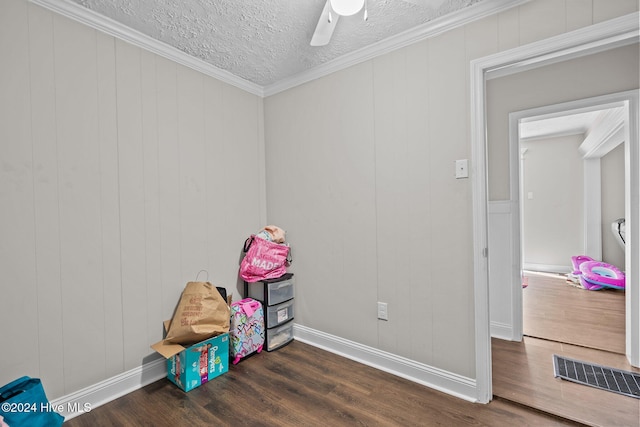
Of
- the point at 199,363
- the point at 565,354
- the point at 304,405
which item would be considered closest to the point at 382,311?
the point at 304,405

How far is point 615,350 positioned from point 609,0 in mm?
2586

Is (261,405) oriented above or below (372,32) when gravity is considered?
below

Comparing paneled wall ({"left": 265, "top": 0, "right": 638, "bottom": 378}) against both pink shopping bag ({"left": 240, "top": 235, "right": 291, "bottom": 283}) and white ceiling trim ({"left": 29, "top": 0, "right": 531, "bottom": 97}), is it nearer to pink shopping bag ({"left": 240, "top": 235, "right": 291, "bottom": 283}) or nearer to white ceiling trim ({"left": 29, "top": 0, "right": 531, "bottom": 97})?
white ceiling trim ({"left": 29, "top": 0, "right": 531, "bottom": 97})

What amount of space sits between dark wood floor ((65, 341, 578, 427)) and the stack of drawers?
0.38 meters

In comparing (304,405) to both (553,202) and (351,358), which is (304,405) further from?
(553,202)

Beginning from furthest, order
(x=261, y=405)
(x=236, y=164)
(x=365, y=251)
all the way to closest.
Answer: (x=236, y=164), (x=365, y=251), (x=261, y=405)

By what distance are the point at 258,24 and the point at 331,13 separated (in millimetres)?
580

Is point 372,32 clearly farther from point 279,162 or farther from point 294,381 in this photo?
point 294,381

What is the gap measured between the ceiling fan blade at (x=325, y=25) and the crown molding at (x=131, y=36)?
45.6 inches

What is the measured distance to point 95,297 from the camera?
5.96 feet

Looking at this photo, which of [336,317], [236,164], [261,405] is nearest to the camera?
[261,405]

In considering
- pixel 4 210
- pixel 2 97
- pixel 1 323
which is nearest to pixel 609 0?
pixel 2 97

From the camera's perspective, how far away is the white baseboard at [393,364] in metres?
1.85

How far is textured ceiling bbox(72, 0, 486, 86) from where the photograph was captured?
1.73 m
